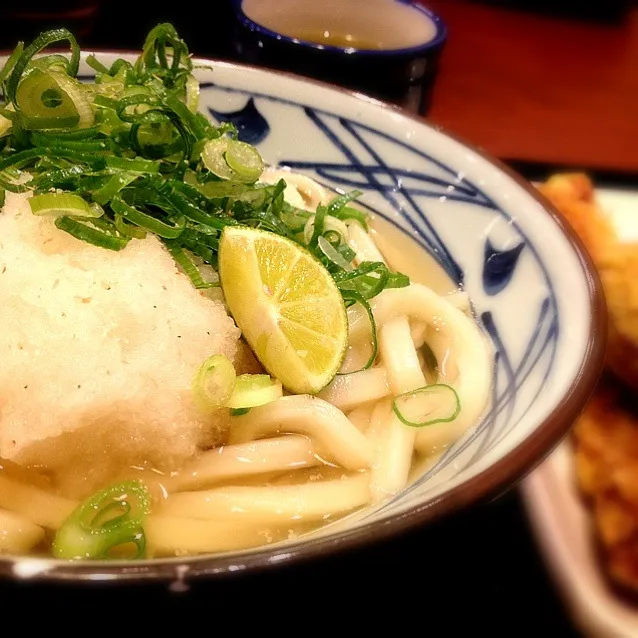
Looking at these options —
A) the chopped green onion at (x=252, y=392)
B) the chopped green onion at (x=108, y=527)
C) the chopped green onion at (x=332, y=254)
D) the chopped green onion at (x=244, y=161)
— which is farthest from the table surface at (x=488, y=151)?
the chopped green onion at (x=244, y=161)

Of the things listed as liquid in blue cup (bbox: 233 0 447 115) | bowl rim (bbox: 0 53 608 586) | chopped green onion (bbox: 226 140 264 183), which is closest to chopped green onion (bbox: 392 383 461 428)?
bowl rim (bbox: 0 53 608 586)

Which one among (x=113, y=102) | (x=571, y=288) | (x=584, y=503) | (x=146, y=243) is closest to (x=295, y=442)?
(x=146, y=243)

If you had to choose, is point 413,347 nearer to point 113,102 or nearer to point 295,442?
point 295,442

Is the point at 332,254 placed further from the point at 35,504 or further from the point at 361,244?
the point at 35,504

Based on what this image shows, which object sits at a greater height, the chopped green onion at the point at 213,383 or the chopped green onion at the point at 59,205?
the chopped green onion at the point at 59,205

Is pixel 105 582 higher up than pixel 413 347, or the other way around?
pixel 105 582

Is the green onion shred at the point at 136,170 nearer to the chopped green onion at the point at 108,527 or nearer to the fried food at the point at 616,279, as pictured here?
the chopped green onion at the point at 108,527
